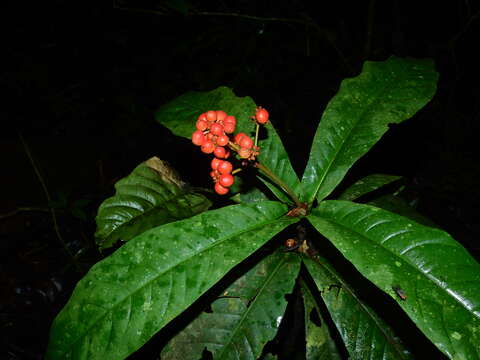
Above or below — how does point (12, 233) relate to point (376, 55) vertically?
below

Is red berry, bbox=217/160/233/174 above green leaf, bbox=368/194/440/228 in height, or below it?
below

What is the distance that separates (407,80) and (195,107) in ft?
3.73

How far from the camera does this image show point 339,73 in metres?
3.43

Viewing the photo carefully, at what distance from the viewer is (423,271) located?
0.96 metres

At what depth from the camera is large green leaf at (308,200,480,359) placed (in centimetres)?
85

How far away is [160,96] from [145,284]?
3.45m

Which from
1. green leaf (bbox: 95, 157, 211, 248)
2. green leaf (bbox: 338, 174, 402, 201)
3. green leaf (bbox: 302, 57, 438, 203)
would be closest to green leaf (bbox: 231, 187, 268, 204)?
green leaf (bbox: 95, 157, 211, 248)

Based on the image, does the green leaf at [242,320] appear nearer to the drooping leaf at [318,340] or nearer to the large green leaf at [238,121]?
the drooping leaf at [318,340]

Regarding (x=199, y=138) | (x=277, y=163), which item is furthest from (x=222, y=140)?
(x=277, y=163)

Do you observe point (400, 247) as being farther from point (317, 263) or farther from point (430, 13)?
point (430, 13)

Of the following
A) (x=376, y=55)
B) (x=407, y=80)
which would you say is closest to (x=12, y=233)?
(x=407, y=80)

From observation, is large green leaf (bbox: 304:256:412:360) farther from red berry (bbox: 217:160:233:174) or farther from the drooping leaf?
red berry (bbox: 217:160:233:174)

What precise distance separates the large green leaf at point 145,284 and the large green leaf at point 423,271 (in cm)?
36

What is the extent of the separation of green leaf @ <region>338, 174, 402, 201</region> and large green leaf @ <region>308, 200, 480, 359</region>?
0.66 metres
